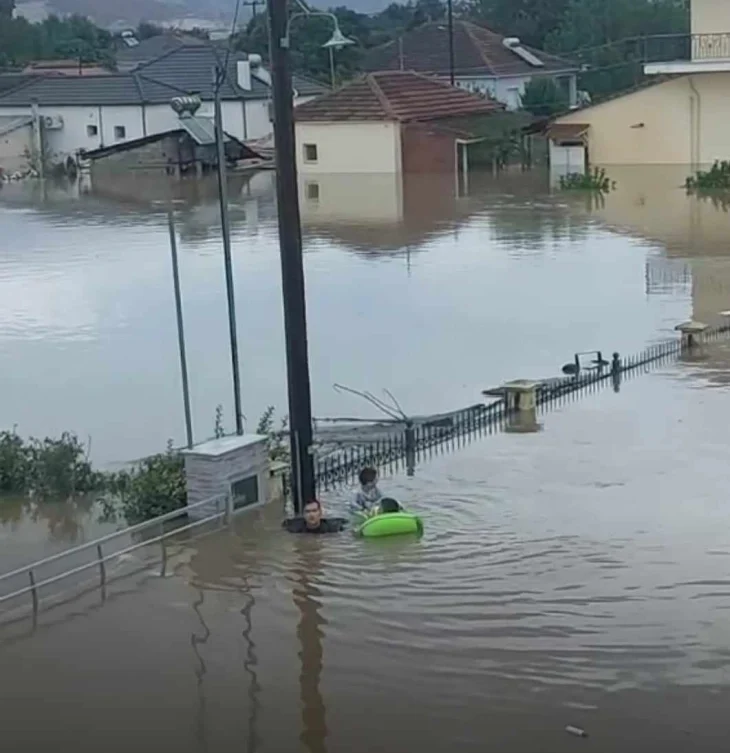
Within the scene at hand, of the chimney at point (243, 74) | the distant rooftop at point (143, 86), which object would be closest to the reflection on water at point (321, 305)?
the distant rooftop at point (143, 86)

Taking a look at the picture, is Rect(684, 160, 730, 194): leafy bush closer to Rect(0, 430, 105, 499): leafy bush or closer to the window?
the window

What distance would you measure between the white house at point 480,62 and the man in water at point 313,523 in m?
43.7

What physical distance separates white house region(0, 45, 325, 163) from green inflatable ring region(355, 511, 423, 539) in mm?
43090

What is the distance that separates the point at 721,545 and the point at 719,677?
104 inches

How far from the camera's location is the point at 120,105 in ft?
182

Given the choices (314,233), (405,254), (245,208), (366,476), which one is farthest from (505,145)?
(366,476)

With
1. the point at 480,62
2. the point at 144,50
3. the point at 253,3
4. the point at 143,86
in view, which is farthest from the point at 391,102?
the point at 144,50

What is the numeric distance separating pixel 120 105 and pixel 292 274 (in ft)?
147

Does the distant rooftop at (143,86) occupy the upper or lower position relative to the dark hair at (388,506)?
upper

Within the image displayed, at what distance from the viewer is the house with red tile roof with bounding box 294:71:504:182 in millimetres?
45594

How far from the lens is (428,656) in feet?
30.1

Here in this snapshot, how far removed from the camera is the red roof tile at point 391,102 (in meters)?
45.6

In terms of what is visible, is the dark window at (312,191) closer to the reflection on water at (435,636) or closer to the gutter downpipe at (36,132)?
the gutter downpipe at (36,132)

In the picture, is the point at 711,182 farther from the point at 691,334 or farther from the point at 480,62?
the point at 480,62
